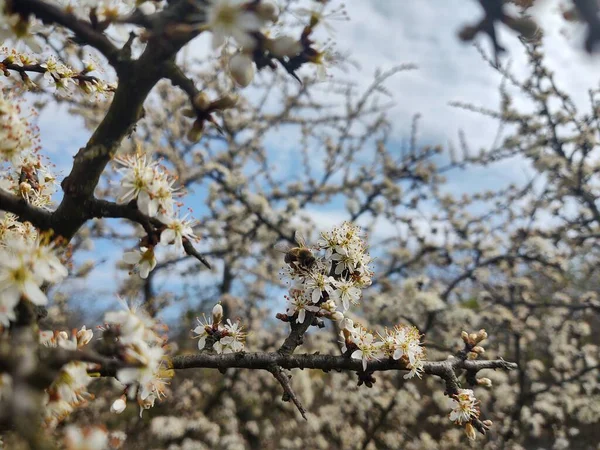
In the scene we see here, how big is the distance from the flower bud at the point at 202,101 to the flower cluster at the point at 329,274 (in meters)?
0.84

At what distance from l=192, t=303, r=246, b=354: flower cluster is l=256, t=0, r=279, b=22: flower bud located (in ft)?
3.81

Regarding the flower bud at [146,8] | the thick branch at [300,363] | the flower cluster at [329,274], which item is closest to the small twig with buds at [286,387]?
the thick branch at [300,363]

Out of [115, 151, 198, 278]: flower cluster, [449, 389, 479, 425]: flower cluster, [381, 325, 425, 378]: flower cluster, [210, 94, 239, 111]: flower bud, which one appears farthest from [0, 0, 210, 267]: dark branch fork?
[449, 389, 479, 425]: flower cluster

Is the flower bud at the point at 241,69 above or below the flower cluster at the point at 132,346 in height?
above

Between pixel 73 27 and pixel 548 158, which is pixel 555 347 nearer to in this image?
pixel 548 158

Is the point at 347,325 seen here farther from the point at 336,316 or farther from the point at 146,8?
the point at 146,8

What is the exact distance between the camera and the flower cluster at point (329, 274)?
1.75 metres

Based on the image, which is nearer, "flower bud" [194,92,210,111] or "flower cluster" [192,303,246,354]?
"flower bud" [194,92,210,111]

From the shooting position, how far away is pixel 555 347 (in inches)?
316

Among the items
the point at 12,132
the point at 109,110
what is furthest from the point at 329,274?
the point at 12,132

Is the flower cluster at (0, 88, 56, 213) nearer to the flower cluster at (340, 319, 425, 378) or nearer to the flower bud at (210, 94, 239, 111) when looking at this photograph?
the flower bud at (210, 94, 239, 111)

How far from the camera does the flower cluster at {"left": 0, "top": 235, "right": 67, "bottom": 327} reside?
950 millimetres

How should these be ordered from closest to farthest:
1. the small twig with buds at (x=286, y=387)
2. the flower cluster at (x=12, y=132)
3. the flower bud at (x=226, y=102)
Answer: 1. the flower bud at (x=226, y=102)
2. the flower cluster at (x=12, y=132)
3. the small twig with buds at (x=286, y=387)

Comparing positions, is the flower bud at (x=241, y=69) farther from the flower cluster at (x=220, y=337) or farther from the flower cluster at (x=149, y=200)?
the flower cluster at (x=220, y=337)
